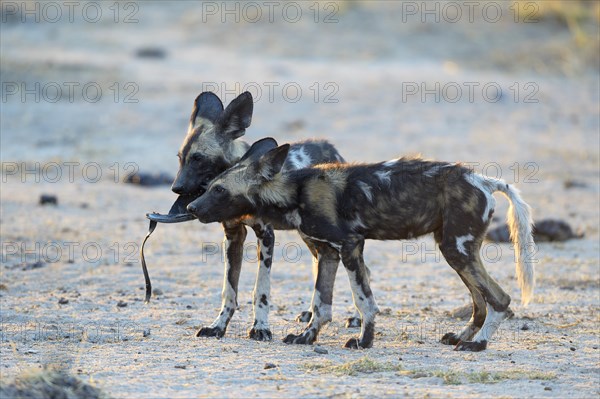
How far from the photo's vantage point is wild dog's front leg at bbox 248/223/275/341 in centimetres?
706

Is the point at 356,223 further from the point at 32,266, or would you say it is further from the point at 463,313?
the point at 32,266

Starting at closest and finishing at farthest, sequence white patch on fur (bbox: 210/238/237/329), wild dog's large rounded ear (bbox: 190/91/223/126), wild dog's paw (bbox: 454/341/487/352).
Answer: wild dog's paw (bbox: 454/341/487/352)
white patch on fur (bbox: 210/238/237/329)
wild dog's large rounded ear (bbox: 190/91/223/126)

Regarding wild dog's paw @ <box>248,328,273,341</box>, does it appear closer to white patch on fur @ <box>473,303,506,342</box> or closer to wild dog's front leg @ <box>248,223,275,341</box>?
wild dog's front leg @ <box>248,223,275,341</box>

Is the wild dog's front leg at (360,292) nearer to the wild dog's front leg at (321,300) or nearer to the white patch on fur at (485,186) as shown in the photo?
the wild dog's front leg at (321,300)

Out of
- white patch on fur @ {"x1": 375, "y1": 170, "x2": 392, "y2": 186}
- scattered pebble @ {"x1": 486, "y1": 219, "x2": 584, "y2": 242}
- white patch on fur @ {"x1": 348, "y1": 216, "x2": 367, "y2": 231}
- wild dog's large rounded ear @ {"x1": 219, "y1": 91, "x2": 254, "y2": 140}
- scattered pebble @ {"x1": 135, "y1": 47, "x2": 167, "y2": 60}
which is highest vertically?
scattered pebble @ {"x1": 135, "y1": 47, "x2": 167, "y2": 60}

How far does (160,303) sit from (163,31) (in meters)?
15.9

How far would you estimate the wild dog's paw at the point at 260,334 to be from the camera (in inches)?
276

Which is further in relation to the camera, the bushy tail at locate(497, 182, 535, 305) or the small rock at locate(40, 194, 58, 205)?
the small rock at locate(40, 194, 58, 205)

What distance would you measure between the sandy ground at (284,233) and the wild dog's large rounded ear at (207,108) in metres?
1.33

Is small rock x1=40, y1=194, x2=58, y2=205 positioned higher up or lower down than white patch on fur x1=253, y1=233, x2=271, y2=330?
higher up

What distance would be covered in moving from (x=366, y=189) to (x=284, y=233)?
13.1 ft

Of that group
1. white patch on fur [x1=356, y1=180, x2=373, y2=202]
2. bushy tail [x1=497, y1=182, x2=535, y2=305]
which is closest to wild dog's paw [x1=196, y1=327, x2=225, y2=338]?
white patch on fur [x1=356, y1=180, x2=373, y2=202]

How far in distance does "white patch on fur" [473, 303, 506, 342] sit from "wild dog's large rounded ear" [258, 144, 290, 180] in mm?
Result: 1500

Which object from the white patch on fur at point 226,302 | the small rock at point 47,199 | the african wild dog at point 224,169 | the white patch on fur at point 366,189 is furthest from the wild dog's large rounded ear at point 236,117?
the small rock at point 47,199
